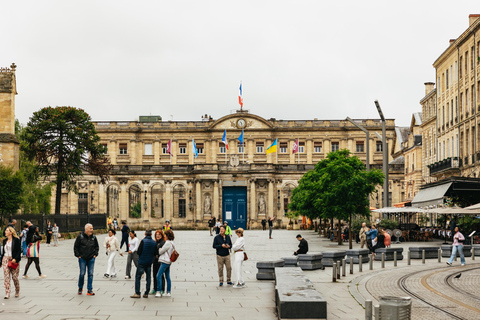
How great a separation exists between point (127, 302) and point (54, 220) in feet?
113

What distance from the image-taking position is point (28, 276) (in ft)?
72.0

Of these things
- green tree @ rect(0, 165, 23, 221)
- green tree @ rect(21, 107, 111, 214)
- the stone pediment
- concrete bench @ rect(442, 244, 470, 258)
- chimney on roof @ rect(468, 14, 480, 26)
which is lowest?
concrete bench @ rect(442, 244, 470, 258)

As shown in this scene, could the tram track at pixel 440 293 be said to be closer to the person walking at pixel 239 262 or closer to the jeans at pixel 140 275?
the person walking at pixel 239 262

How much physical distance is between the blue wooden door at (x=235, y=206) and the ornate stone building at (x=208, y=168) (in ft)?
0.41

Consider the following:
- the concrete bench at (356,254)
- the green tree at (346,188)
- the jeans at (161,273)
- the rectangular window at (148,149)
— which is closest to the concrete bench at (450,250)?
the concrete bench at (356,254)

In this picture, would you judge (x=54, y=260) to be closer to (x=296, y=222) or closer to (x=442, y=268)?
(x=442, y=268)

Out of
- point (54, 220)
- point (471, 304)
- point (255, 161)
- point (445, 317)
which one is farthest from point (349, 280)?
point (255, 161)

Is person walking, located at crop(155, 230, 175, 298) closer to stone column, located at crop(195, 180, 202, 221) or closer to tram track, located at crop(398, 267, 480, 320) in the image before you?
tram track, located at crop(398, 267, 480, 320)

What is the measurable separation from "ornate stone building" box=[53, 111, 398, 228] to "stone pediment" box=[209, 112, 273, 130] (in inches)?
5.3

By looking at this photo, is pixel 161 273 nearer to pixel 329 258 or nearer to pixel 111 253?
pixel 111 253

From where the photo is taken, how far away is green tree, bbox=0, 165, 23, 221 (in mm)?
45819

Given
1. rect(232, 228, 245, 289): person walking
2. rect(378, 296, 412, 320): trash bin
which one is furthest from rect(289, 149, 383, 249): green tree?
rect(378, 296, 412, 320): trash bin

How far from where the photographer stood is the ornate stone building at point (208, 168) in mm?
82875

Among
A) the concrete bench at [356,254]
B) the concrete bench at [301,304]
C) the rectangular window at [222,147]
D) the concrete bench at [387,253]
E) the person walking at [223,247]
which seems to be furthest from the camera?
the rectangular window at [222,147]
